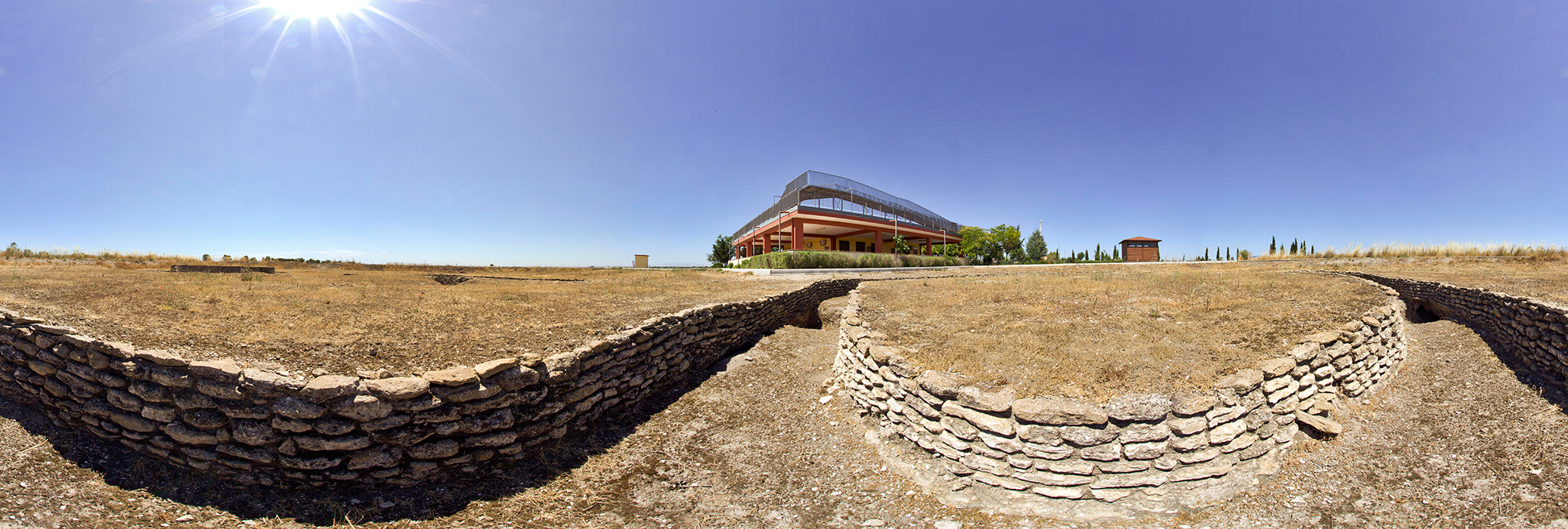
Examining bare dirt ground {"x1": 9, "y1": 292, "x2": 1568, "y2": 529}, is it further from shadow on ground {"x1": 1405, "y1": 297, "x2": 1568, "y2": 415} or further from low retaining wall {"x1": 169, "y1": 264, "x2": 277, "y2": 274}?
low retaining wall {"x1": 169, "y1": 264, "x2": 277, "y2": 274}

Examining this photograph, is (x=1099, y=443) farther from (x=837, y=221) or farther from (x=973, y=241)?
(x=973, y=241)

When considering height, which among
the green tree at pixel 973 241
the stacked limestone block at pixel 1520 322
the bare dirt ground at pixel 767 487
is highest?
the green tree at pixel 973 241

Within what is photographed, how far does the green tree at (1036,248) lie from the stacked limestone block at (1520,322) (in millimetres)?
34700

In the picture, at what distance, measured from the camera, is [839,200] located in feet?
121

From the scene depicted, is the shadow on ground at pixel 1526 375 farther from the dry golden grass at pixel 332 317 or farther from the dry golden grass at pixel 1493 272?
the dry golden grass at pixel 332 317

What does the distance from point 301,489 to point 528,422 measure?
166cm

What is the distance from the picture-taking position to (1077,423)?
3.46 m

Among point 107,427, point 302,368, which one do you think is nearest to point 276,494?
point 302,368

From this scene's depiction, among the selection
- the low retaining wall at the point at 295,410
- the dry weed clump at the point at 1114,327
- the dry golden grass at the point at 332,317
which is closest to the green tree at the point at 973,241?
the dry weed clump at the point at 1114,327

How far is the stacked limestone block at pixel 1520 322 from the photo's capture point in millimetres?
5629

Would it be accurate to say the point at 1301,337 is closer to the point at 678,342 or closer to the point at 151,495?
the point at 678,342

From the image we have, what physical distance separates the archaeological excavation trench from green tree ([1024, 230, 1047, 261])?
42.8 meters

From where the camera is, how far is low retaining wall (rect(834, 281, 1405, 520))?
343cm

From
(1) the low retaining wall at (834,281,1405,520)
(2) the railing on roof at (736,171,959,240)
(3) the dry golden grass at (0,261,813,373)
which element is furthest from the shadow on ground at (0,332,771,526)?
(2) the railing on roof at (736,171,959,240)
